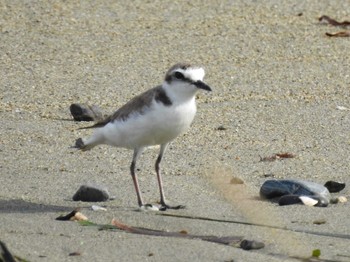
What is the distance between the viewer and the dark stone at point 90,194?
6.14 m

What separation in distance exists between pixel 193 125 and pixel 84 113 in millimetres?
773

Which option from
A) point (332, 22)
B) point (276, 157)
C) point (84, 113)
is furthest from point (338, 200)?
point (332, 22)

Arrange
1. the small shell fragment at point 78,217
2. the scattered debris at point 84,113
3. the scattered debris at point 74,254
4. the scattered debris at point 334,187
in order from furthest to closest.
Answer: the scattered debris at point 84,113 < the scattered debris at point 334,187 < the small shell fragment at point 78,217 < the scattered debris at point 74,254

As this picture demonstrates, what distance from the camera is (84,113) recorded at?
7711 mm

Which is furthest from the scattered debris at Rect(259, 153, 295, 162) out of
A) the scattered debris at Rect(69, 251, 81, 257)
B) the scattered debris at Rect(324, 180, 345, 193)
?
the scattered debris at Rect(69, 251, 81, 257)

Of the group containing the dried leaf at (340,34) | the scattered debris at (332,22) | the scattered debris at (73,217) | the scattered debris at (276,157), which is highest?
the scattered debris at (332,22)

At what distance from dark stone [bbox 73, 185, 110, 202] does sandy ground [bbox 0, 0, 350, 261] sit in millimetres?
61

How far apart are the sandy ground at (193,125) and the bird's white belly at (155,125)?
367mm

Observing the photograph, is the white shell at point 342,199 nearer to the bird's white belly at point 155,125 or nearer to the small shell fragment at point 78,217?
the bird's white belly at point 155,125

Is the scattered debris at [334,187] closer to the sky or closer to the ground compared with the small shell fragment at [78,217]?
closer to the ground

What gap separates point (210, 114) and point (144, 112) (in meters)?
1.93

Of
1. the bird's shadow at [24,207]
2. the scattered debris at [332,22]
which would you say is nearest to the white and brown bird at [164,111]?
the bird's shadow at [24,207]

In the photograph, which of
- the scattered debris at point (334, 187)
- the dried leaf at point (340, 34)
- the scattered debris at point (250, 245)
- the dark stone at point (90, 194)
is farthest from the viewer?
the dried leaf at point (340, 34)

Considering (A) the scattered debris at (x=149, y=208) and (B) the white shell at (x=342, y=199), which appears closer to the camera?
(A) the scattered debris at (x=149, y=208)
